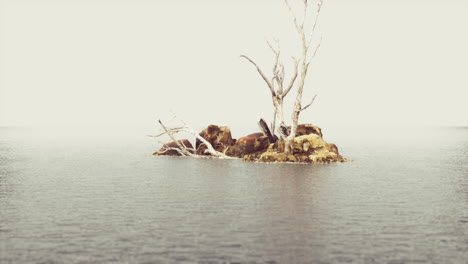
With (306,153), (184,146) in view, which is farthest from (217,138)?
(306,153)

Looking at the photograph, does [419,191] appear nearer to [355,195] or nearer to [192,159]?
[355,195]

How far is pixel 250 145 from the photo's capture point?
2422 inches

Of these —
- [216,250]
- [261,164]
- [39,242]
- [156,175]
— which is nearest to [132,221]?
[39,242]

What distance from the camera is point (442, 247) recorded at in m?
21.1

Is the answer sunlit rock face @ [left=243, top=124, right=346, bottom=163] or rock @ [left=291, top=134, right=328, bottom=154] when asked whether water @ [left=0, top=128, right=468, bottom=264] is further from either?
rock @ [left=291, top=134, right=328, bottom=154]

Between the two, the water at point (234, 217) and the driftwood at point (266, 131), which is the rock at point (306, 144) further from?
the water at point (234, 217)

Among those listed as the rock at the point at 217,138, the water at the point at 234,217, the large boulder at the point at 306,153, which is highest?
the rock at the point at 217,138

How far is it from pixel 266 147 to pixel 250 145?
6.40 feet

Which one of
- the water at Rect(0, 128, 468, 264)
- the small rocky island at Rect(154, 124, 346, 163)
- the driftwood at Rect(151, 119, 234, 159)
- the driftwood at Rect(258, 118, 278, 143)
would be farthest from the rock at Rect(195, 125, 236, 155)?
the water at Rect(0, 128, 468, 264)

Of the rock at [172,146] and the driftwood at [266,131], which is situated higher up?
the driftwood at [266,131]

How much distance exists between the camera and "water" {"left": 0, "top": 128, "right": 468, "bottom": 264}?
65.8 feet

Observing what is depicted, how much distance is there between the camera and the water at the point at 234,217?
20047 mm

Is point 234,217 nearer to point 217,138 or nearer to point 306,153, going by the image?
point 306,153

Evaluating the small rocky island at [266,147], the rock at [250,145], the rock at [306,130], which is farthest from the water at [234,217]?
the rock at [250,145]
